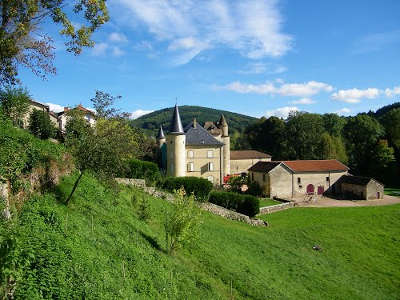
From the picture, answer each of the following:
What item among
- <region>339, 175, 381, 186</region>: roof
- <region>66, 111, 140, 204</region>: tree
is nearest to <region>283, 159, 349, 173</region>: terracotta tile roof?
<region>339, 175, 381, 186</region>: roof

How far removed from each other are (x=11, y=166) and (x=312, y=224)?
2531 centimetres

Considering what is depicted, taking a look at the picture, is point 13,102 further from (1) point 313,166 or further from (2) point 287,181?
(1) point 313,166

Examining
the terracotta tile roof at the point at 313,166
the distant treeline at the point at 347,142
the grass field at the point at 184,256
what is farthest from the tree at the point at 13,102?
the distant treeline at the point at 347,142

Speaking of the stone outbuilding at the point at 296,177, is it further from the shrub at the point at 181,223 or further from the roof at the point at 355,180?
the shrub at the point at 181,223

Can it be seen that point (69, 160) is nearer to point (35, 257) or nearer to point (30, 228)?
point (30, 228)

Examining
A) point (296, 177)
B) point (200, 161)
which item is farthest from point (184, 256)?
point (296, 177)

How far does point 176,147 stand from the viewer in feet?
128

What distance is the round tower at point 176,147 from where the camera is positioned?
38812 mm

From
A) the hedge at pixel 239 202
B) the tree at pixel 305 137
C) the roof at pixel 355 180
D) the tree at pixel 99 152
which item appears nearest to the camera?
the tree at pixel 99 152

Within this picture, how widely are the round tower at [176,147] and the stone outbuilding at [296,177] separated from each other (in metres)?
11.2

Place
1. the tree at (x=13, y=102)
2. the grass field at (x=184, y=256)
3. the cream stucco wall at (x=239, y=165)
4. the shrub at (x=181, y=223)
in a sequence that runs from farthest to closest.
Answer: the cream stucco wall at (x=239, y=165)
the tree at (x=13, y=102)
the shrub at (x=181, y=223)
the grass field at (x=184, y=256)

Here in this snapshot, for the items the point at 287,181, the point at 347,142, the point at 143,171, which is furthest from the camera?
the point at 347,142

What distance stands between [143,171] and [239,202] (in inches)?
391

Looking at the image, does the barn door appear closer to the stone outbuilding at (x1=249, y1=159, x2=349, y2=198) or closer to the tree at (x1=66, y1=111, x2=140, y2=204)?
the stone outbuilding at (x1=249, y1=159, x2=349, y2=198)
